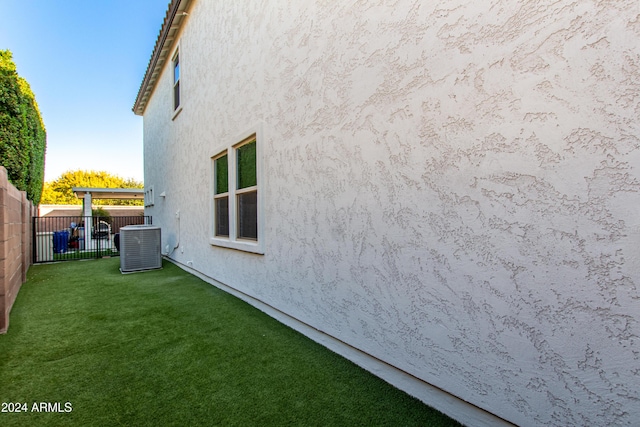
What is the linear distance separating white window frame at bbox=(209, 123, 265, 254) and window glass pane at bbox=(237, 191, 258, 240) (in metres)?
0.09

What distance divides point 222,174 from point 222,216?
0.88 metres

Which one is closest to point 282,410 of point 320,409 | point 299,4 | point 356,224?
point 320,409

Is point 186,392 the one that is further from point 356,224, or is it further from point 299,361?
point 356,224

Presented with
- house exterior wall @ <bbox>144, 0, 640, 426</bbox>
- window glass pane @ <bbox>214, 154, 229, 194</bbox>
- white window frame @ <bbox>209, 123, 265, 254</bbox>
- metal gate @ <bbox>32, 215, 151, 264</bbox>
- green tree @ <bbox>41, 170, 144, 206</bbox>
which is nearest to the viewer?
house exterior wall @ <bbox>144, 0, 640, 426</bbox>

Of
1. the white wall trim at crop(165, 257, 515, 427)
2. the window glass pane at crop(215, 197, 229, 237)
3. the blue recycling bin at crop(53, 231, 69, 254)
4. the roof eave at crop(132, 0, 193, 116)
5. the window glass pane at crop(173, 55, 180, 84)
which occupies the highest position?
the roof eave at crop(132, 0, 193, 116)

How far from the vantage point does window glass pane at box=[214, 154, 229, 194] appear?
19.4 feet

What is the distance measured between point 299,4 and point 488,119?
2.93 meters

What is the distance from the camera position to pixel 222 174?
6.11 meters

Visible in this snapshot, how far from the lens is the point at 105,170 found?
4578 centimetres

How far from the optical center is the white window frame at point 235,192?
14.4 feet

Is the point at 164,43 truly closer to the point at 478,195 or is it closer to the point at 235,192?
the point at 235,192

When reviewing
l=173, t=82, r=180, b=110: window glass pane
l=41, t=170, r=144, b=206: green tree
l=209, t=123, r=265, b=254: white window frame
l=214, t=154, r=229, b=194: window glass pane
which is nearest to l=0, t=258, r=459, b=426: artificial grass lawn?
l=209, t=123, r=265, b=254: white window frame

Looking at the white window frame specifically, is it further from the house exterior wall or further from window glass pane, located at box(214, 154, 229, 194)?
the house exterior wall

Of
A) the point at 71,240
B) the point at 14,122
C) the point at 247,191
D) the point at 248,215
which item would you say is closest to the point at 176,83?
the point at 14,122
